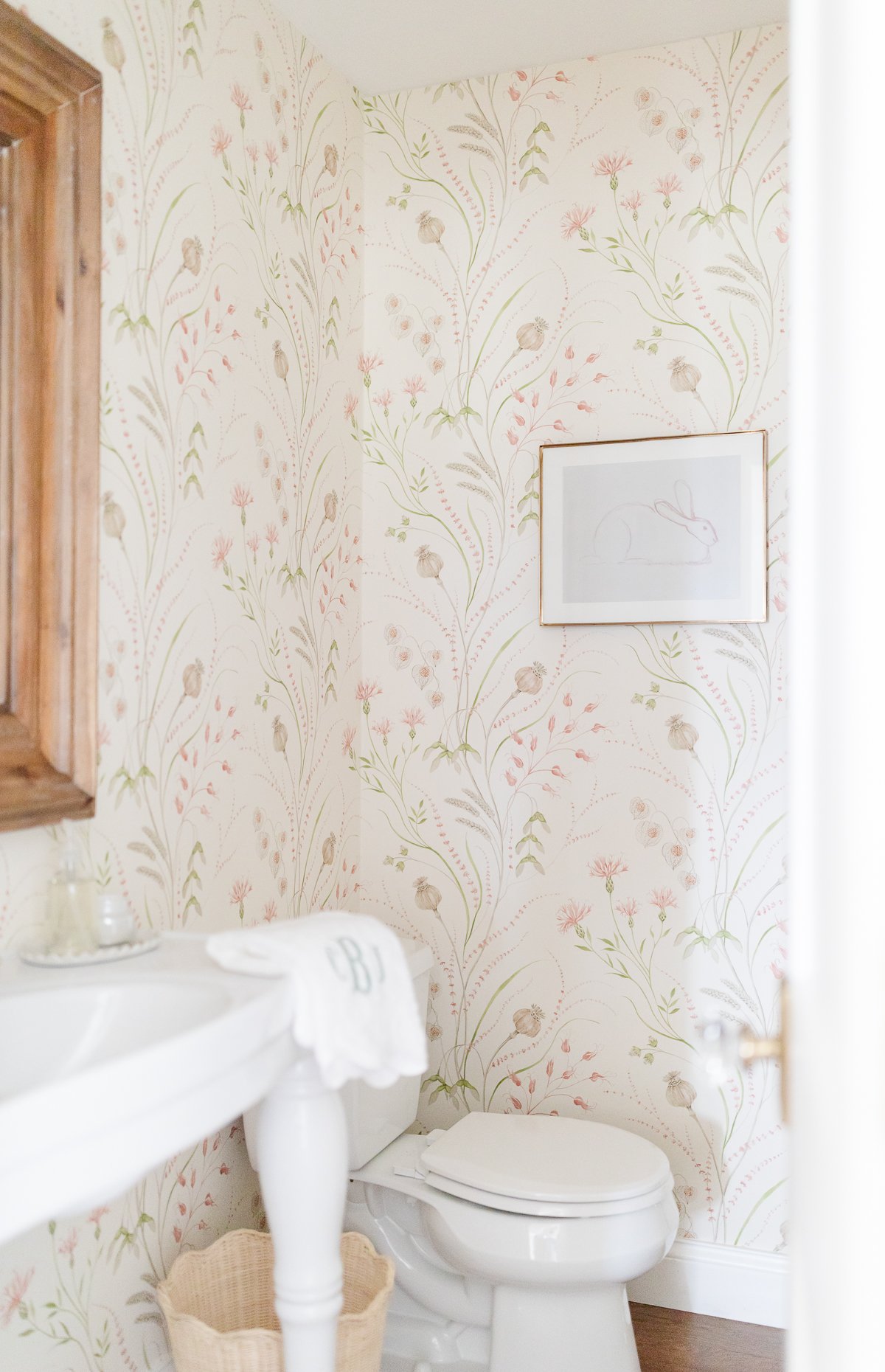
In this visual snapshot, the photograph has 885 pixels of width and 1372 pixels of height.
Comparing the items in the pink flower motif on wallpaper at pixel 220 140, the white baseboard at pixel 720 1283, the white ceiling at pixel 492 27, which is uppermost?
the white ceiling at pixel 492 27

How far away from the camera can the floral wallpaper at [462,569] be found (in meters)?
1.98

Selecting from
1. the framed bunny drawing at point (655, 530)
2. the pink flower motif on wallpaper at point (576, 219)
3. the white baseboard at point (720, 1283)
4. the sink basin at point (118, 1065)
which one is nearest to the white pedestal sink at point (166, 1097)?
the sink basin at point (118, 1065)

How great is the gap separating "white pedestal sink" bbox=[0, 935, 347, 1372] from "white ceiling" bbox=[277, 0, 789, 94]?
1822 mm

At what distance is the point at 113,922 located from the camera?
1.58 metres

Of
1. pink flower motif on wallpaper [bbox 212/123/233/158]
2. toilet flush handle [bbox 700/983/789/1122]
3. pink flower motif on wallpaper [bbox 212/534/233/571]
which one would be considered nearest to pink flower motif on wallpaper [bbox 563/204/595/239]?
pink flower motif on wallpaper [bbox 212/123/233/158]

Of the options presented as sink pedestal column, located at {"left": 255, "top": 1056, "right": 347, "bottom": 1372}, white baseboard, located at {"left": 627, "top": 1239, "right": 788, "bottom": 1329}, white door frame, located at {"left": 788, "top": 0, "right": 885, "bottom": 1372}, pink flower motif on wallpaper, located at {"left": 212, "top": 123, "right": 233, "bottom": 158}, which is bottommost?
white baseboard, located at {"left": 627, "top": 1239, "right": 788, "bottom": 1329}

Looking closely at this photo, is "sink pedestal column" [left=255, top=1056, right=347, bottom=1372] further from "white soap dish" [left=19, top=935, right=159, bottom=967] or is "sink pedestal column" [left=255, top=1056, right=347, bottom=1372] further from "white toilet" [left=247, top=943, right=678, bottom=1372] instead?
"white toilet" [left=247, top=943, right=678, bottom=1372]

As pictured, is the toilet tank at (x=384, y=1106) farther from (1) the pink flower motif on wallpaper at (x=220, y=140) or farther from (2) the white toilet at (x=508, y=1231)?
(1) the pink flower motif on wallpaper at (x=220, y=140)

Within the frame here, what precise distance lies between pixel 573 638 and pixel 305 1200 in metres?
1.31

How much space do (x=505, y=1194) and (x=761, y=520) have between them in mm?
1330

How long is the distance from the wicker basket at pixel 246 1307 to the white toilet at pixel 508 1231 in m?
0.15

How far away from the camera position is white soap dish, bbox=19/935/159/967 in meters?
1.50

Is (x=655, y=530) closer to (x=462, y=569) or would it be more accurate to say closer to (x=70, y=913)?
(x=462, y=569)

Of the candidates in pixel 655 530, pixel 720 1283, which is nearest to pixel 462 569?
pixel 655 530
